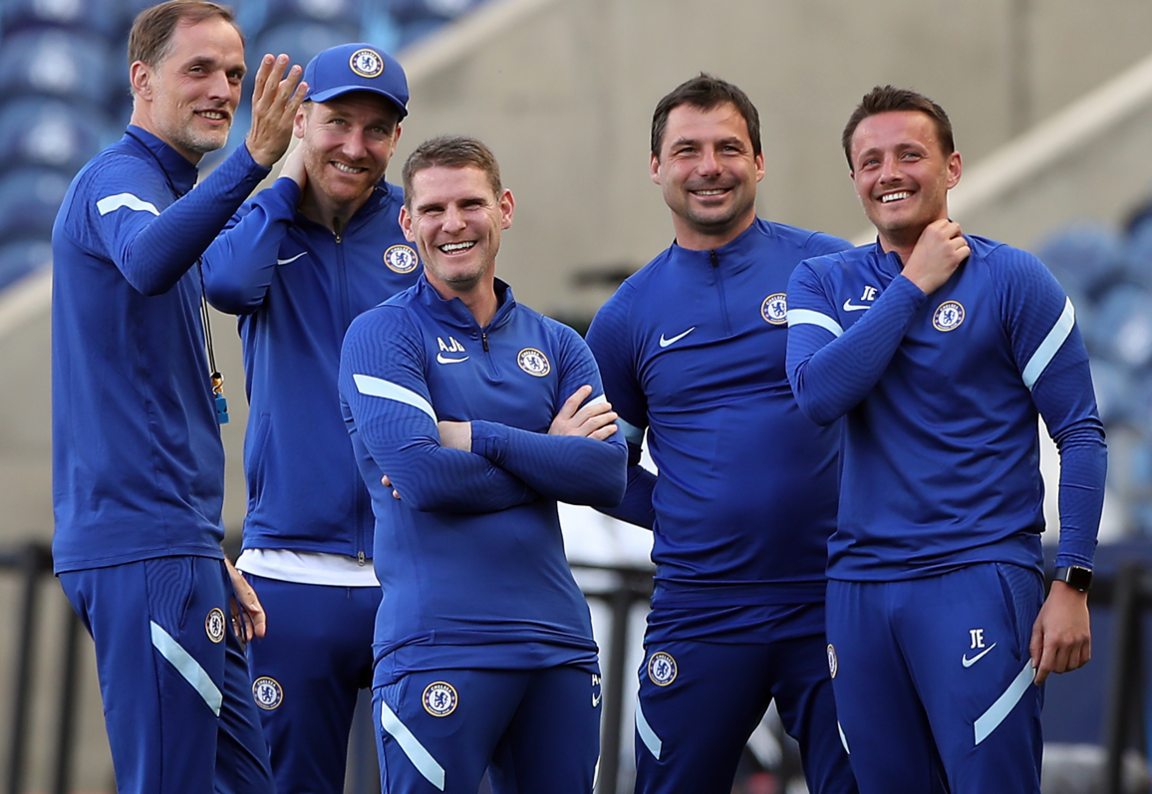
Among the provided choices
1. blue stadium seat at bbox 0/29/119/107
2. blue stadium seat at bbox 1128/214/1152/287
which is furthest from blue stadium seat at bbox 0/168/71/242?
blue stadium seat at bbox 1128/214/1152/287

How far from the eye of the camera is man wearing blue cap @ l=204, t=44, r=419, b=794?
10.2 ft

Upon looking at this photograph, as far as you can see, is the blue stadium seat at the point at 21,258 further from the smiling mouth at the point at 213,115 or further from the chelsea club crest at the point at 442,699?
the chelsea club crest at the point at 442,699

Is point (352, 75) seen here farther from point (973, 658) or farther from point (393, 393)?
point (973, 658)

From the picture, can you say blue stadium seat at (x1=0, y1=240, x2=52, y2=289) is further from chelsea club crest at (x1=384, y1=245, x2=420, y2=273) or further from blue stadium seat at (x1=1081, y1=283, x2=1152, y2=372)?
chelsea club crest at (x1=384, y1=245, x2=420, y2=273)

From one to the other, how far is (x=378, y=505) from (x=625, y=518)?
2.75ft

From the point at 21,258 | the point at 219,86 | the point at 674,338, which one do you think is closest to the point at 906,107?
the point at 674,338

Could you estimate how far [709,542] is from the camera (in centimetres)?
323

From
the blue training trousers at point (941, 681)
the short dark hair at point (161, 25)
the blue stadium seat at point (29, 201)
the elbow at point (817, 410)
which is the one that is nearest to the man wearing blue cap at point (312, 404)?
the short dark hair at point (161, 25)

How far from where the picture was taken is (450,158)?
9.51 feet

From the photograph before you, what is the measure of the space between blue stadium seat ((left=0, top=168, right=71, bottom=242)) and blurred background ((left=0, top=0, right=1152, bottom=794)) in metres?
1.78

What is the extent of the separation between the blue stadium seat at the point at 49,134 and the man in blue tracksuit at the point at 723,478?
24.8ft

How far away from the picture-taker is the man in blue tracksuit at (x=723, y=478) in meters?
3.19

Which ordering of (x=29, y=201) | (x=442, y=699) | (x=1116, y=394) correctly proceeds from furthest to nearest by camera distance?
(x=29, y=201) → (x=1116, y=394) → (x=442, y=699)

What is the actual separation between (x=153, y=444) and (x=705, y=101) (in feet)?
4.51
